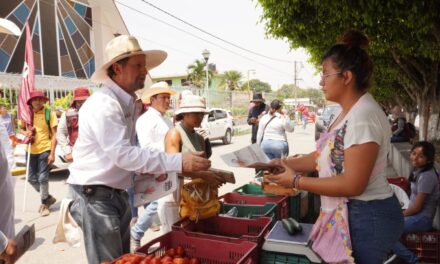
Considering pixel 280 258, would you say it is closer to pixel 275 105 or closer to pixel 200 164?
pixel 200 164

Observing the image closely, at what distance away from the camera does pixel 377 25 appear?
19.9ft

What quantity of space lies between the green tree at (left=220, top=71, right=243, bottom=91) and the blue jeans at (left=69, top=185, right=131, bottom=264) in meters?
52.5

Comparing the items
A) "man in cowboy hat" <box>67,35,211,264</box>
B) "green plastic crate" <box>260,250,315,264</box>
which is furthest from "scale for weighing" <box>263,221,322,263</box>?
"man in cowboy hat" <box>67,35,211,264</box>

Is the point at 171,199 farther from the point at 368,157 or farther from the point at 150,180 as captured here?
the point at 368,157

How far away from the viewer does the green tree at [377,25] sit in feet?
16.0

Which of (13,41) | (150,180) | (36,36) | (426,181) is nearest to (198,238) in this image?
(150,180)

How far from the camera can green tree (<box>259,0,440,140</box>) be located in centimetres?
489

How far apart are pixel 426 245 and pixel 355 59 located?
2767 millimetres

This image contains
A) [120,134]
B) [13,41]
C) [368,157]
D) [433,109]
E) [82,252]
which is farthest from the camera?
[13,41]

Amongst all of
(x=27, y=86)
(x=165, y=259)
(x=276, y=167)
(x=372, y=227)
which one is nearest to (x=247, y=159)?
(x=276, y=167)

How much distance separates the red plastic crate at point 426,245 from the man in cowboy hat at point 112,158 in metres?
2.65

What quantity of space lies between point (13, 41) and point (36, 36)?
1478mm

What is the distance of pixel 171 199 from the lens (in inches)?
140

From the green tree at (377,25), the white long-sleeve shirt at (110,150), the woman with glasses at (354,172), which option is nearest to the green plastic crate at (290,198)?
the white long-sleeve shirt at (110,150)
